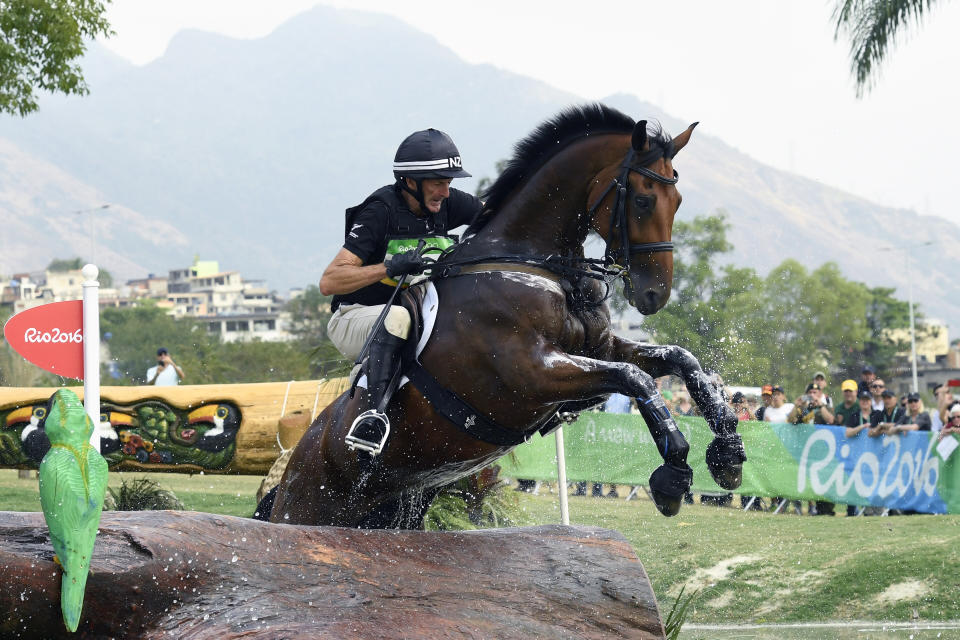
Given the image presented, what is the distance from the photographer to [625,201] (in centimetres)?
471

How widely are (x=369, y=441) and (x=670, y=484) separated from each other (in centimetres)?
126

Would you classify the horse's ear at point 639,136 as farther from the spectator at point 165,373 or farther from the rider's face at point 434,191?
the spectator at point 165,373

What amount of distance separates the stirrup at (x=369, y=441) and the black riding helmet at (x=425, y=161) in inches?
44.0

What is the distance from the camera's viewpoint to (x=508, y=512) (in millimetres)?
8258

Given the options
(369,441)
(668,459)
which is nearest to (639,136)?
(668,459)

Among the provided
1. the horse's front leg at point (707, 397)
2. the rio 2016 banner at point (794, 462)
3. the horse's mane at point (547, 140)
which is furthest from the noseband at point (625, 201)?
the rio 2016 banner at point (794, 462)

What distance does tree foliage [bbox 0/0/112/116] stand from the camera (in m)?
13.5

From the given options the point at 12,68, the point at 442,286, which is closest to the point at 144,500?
the point at 442,286

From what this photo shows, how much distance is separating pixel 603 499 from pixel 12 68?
9.18m

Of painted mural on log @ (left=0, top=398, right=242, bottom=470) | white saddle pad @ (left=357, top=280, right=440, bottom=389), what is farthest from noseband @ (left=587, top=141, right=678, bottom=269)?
painted mural on log @ (left=0, top=398, right=242, bottom=470)

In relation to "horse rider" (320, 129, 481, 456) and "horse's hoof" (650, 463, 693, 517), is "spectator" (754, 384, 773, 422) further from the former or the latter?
"horse's hoof" (650, 463, 693, 517)

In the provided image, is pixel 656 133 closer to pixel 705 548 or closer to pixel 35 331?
pixel 35 331

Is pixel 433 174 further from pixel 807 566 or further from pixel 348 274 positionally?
pixel 807 566

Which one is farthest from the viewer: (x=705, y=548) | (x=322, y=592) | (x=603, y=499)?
(x=603, y=499)
